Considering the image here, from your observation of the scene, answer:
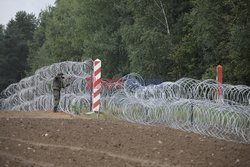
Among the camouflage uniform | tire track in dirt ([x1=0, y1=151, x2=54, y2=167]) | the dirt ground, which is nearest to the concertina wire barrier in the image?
the camouflage uniform

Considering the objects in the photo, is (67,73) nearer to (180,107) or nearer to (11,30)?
(180,107)

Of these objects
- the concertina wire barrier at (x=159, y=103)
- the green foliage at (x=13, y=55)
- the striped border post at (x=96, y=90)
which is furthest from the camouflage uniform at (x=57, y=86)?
the green foliage at (x=13, y=55)

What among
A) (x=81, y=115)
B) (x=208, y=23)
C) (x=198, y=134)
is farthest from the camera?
(x=208, y=23)

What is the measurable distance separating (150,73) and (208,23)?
767 centimetres

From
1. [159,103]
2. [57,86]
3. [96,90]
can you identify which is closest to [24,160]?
[159,103]

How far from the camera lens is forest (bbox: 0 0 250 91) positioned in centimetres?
2492

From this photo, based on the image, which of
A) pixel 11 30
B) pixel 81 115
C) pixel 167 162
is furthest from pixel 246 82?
pixel 11 30

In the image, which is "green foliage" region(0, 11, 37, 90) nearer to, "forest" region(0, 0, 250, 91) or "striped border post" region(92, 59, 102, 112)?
"forest" region(0, 0, 250, 91)

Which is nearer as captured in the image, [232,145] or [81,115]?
[232,145]

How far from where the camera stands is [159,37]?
33438 mm

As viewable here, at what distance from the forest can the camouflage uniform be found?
9.40 meters

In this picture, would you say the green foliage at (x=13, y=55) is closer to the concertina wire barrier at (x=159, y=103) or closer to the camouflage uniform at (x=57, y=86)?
the concertina wire barrier at (x=159, y=103)

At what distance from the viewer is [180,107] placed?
13.0 meters

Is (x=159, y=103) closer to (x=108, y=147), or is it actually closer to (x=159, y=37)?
(x=108, y=147)
